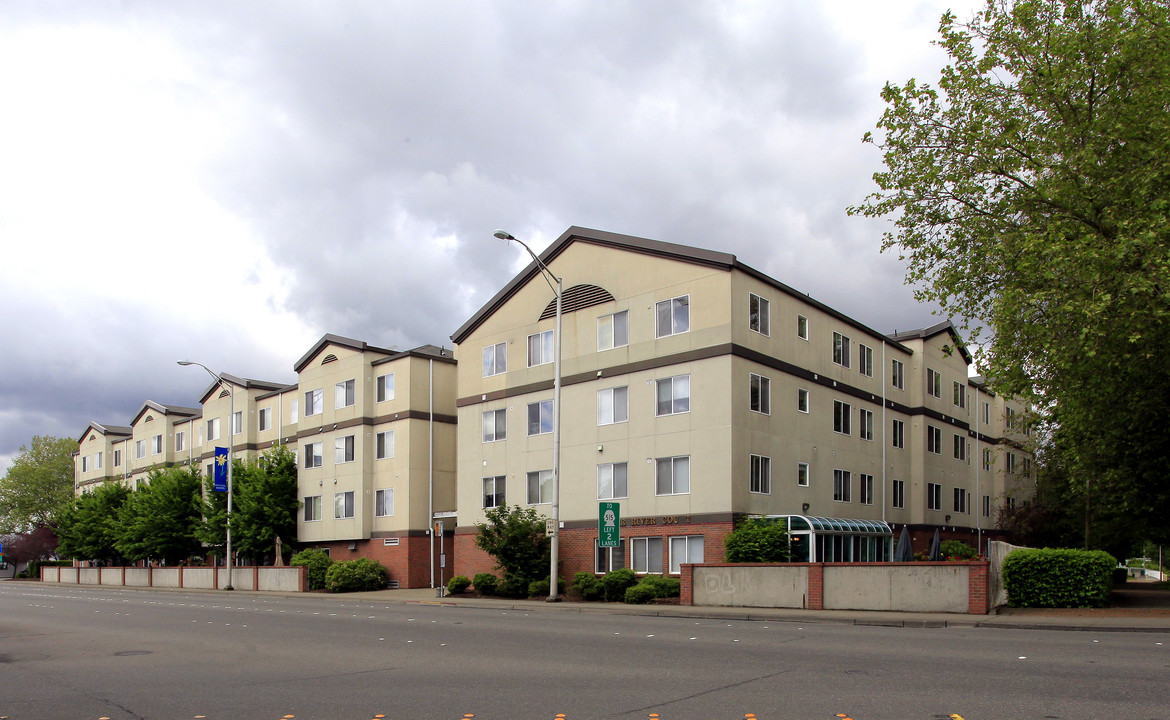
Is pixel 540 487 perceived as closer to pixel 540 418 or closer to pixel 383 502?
pixel 540 418

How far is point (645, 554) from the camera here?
33.3 m

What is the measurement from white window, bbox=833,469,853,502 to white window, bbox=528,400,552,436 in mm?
11486

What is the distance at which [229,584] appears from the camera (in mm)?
47562

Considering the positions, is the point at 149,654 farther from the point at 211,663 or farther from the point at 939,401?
the point at 939,401

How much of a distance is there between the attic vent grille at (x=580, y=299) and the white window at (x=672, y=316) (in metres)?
2.47

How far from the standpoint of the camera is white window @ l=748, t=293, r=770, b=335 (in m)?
33.2

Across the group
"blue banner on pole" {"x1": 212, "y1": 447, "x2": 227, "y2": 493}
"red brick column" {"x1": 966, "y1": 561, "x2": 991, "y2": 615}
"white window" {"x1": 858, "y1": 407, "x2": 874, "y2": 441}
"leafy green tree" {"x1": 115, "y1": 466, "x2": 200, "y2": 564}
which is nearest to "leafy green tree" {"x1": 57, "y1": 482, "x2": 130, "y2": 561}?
"leafy green tree" {"x1": 115, "y1": 466, "x2": 200, "y2": 564}

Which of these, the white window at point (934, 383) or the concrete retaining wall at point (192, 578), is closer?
the concrete retaining wall at point (192, 578)

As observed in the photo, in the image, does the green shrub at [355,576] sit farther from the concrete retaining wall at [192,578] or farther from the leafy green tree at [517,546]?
the leafy green tree at [517,546]

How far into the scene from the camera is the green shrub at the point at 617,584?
30047 millimetres

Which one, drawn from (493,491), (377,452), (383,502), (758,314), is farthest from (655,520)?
(377,452)

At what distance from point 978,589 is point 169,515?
1945 inches

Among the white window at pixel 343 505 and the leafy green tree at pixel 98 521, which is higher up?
the white window at pixel 343 505

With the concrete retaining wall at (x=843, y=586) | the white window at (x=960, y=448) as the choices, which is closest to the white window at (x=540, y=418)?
the concrete retaining wall at (x=843, y=586)
